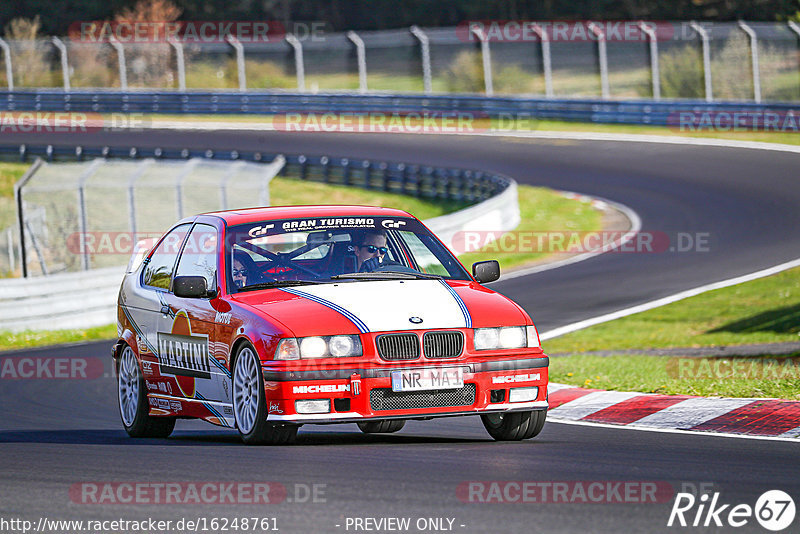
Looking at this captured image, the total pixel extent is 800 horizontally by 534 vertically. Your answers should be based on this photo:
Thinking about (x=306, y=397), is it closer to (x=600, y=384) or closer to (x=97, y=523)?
(x=97, y=523)

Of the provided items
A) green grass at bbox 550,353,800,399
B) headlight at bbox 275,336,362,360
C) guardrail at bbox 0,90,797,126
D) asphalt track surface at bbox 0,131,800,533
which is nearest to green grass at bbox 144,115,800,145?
guardrail at bbox 0,90,797,126

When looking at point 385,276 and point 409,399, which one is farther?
point 385,276

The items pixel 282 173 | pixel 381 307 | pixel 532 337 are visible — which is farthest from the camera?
pixel 282 173

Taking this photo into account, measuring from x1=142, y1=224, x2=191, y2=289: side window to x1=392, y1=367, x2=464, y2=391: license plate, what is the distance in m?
2.50

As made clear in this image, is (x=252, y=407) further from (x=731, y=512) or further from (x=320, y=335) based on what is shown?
(x=731, y=512)

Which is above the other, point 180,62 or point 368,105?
point 180,62

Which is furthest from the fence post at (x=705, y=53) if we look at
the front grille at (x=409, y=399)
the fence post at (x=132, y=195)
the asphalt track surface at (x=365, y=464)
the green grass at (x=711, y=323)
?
the front grille at (x=409, y=399)

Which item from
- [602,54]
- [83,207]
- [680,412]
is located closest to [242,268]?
[680,412]

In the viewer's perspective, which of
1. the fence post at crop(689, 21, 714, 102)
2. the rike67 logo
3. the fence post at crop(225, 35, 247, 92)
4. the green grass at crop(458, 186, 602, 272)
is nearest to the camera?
the rike67 logo

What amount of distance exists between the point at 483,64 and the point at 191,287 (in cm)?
4141

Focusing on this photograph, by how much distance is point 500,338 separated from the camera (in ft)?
26.9

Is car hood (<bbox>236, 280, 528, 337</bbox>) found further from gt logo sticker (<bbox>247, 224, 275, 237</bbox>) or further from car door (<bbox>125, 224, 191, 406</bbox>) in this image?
car door (<bbox>125, 224, 191, 406</bbox>)

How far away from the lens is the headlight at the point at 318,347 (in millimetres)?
7867

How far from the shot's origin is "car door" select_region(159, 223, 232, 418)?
863 cm
